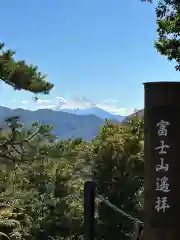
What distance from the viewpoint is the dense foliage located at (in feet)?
26.0

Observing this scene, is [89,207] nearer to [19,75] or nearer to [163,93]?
[163,93]

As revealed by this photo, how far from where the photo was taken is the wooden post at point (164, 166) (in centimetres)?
300

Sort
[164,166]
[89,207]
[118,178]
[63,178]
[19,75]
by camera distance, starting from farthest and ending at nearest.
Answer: [63,178]
[118,178]
[19,75]
[89,207]
[164,166]

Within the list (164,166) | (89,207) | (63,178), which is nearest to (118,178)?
(63,178)

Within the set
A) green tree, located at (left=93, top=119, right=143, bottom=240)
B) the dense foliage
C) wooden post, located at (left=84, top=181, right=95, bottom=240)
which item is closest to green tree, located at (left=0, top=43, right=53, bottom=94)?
the dense foliage

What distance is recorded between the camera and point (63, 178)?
17.7 metres

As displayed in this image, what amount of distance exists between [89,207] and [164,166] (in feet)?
2.03

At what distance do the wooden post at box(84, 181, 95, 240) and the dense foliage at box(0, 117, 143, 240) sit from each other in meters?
4.65

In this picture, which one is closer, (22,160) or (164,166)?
(164,166)

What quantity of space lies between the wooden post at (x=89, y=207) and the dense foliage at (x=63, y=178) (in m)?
4.65

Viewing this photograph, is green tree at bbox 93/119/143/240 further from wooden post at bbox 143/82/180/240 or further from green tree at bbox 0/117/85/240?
wooden post at bbox 143/82/180/240

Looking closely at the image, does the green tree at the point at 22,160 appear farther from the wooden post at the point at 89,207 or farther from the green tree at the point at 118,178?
the green tree at the point at 118,178

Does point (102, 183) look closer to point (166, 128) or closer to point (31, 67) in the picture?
point (31, 67)

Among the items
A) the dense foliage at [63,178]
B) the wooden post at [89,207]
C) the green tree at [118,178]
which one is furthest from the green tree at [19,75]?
the green tree at [118,178]
